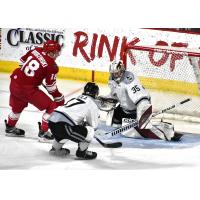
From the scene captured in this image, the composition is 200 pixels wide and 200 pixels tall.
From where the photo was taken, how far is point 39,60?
135 inches

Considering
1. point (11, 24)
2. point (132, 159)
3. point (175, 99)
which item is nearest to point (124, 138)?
point (132, 159)

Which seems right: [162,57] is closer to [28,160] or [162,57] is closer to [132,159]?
[132,159]

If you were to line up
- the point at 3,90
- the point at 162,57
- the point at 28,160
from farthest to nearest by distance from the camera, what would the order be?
the point at 162,57 → the point at 3,90 → the point at 28,160

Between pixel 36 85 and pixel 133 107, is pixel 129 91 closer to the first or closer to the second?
pixel 133 107

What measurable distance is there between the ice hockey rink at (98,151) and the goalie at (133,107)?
40mm

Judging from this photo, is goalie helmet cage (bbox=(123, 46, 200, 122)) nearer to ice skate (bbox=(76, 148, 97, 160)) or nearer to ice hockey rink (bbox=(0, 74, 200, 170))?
ice hockey rink (bbox=(0, 74, 200, 170))

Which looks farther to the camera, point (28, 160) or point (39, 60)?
point (39, 60)

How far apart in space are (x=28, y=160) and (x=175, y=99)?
85 centimetres

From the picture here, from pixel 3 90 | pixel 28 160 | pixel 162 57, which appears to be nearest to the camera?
pixel 28 160

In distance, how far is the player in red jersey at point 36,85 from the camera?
3389 mm

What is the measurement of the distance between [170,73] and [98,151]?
0.68 meters

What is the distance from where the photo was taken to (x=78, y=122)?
3287mm

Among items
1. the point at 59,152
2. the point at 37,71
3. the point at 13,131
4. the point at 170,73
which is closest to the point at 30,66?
the point at 37,71

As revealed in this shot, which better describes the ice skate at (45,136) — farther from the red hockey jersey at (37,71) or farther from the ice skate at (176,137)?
the ice skate at (176,137)
